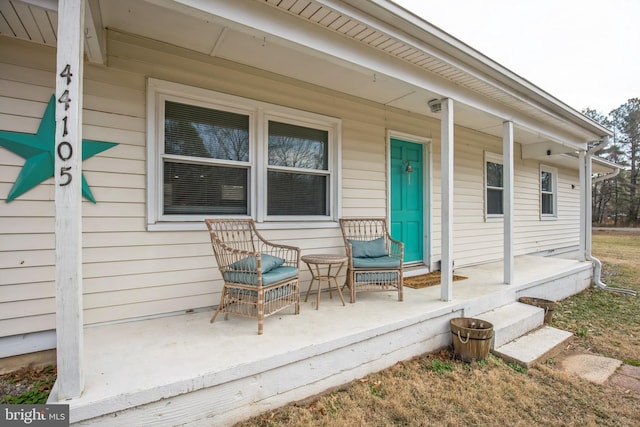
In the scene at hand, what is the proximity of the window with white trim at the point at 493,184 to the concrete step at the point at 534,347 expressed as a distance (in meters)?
2.95

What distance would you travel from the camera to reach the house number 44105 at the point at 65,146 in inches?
59.6

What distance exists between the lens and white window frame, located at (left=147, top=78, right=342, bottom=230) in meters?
2.72

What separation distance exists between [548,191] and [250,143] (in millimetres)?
8123

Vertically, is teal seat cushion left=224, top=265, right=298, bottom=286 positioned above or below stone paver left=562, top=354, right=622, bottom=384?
above

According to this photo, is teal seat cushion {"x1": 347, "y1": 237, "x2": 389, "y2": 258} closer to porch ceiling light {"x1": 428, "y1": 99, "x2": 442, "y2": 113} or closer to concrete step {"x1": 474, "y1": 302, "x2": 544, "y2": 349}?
concrete step {"x1": 474, "y1": 302, "x2": 544, "y2": 349}

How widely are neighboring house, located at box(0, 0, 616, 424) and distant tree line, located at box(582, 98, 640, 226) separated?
27.5m

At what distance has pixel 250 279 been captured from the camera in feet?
8.07

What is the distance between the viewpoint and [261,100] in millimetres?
3295

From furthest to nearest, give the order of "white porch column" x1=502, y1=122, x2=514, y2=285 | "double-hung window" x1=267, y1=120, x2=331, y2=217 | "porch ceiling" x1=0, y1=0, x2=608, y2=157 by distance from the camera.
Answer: "white porch column" x1=502, y1=122, x2=514, y2=285 → "double-hung window" x1=267, y1=120, x2=331, y2=217 → "porch ceiling" x1=0, y1=0, x2=608, y2=157

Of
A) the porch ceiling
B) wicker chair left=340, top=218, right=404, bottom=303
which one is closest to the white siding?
the porch ceiling

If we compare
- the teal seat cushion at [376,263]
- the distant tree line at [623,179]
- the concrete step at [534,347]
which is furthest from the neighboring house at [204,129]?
the distant tree line at [623,179]

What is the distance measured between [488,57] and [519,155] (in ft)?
14.6

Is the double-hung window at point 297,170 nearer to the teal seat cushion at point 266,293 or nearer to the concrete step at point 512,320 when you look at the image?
the teal seat cushion at point 266,293

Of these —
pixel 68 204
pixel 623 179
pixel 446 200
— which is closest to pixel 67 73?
pixel 68 204
